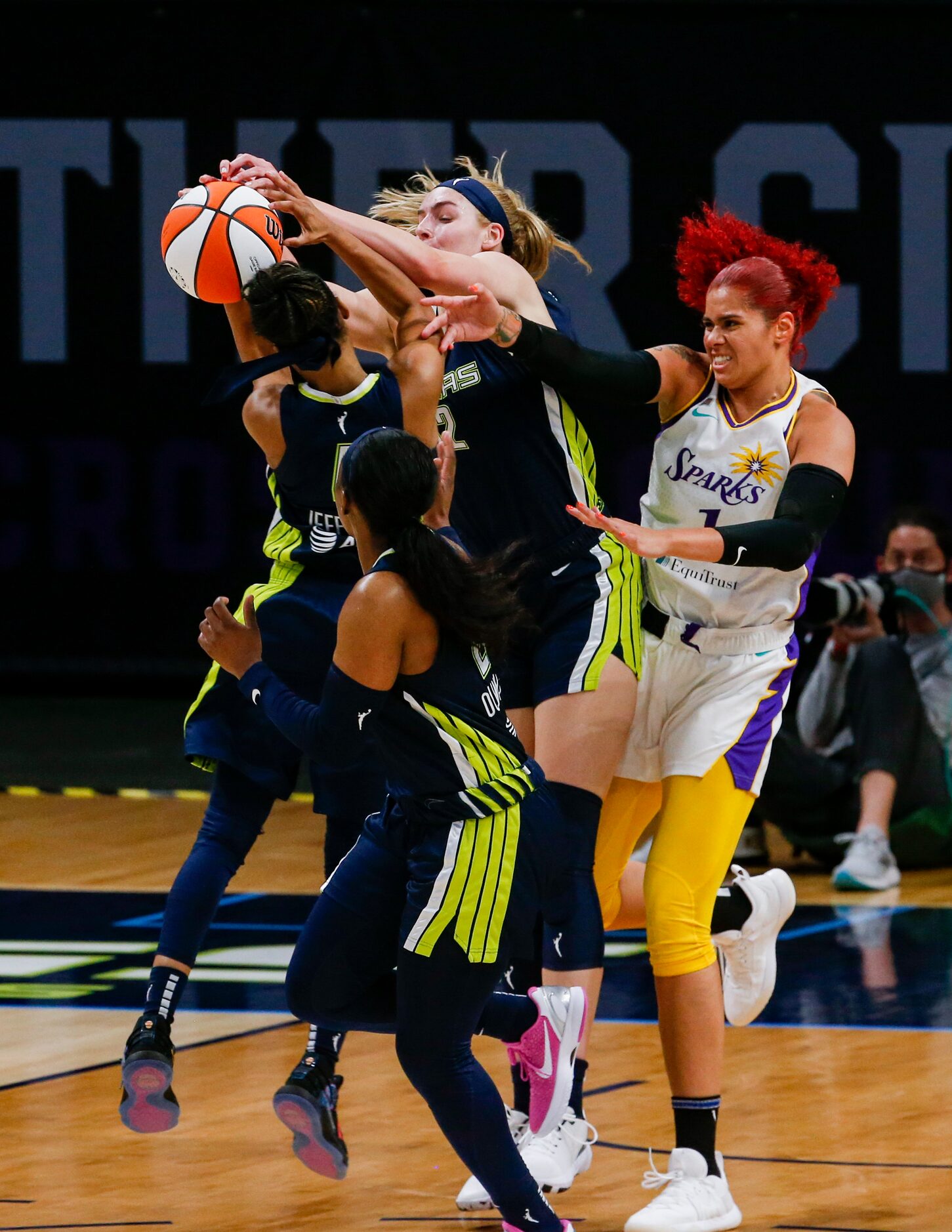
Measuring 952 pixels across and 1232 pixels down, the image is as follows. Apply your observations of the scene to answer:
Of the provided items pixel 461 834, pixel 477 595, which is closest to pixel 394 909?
pixel 461 834

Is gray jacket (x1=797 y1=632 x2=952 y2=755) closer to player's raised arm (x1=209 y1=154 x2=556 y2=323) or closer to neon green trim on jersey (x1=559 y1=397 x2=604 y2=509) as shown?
neon green trim on jersey (x1=559 y1=397 x2=604 y2=509)

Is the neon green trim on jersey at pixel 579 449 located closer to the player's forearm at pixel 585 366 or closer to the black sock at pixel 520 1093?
the player's forearm at pixel 585 366

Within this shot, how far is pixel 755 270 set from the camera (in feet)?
14.1

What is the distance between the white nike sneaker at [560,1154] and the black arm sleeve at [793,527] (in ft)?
3.65

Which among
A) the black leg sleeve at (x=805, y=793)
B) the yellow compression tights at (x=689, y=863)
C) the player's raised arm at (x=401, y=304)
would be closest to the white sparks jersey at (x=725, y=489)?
the yellow compression tights at (x=689, y=863)

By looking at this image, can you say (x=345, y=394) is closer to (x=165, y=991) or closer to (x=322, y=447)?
(x=322, y=447)

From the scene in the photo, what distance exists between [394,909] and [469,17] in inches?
314

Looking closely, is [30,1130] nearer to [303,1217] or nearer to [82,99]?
[303,1217]

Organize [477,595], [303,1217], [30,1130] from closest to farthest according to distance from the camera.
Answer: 1. [477,595]
2. [303,1217]
3. [30,1130]

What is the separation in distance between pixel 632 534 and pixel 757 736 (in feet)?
2.02

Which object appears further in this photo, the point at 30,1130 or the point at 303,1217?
the point at 30,1130

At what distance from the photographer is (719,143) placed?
1093 centimetres

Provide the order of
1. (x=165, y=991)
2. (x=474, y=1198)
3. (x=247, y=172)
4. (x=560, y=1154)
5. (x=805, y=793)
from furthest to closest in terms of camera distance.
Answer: (x=805, y=793) → (x=165, y=991) → (x=247, y=172) → (x=560, y=1154) → (x=474, y=1198)

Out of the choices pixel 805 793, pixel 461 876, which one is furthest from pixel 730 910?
pixel 805 793
